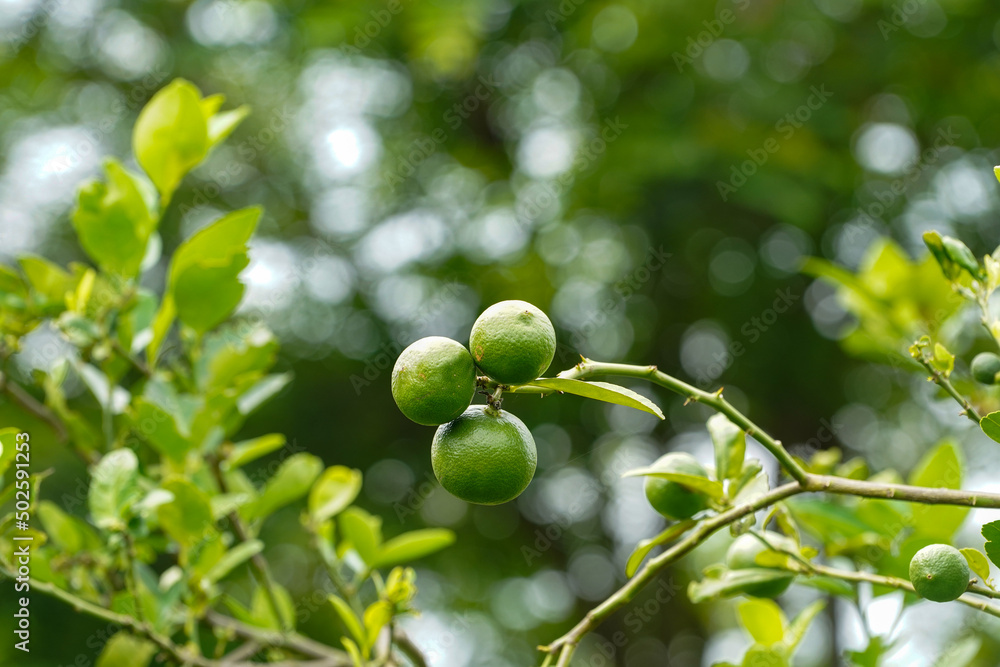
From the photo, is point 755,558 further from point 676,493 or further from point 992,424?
point 992,424

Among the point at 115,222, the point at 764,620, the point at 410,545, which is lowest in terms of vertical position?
the point at 410,545

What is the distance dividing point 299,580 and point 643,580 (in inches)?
192

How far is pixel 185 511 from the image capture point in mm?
1160

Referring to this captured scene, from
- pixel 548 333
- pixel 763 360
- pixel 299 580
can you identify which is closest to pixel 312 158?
pixel 299 580

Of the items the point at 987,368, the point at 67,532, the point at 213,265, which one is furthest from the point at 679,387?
the point at 67,532

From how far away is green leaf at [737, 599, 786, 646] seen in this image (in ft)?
3.79

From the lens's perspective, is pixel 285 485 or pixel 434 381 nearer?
pixel 434 381

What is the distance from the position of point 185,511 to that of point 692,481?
0.76 meters

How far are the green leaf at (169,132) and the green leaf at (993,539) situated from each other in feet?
4.19

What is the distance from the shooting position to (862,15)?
4117 mm

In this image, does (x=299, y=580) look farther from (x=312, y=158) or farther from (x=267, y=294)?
(x=312, y=158)

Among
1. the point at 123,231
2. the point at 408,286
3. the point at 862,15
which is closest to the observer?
the point at 123,231

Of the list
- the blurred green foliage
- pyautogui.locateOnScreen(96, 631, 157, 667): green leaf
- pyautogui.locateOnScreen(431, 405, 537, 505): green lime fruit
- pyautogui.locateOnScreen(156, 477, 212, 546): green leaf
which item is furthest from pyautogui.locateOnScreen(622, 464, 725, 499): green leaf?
the blurred green foliage

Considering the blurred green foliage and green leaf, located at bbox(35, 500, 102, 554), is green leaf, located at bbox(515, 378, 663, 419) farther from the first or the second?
the blurred green foliage
